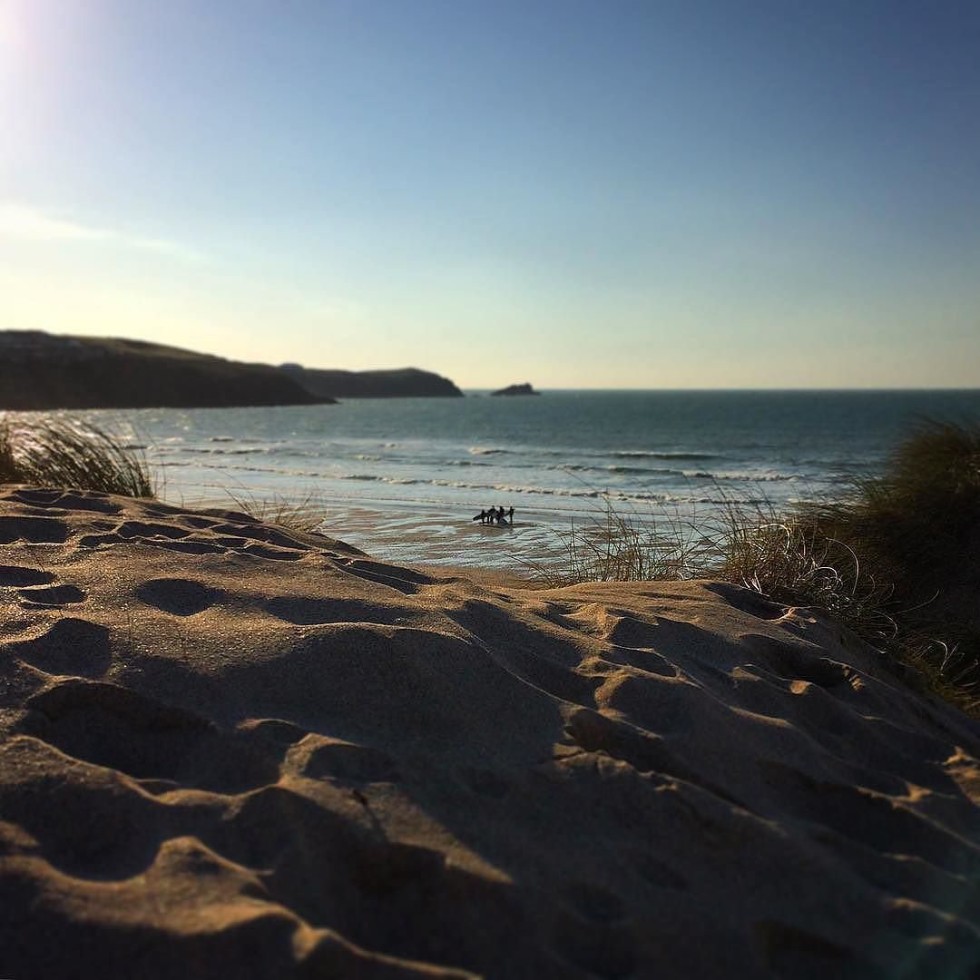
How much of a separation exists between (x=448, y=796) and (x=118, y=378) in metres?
80.0

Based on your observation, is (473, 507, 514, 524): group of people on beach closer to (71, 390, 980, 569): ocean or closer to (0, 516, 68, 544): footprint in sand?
(71, 390, 980, 569): ocean

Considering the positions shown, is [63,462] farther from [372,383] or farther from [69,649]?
[372,383]

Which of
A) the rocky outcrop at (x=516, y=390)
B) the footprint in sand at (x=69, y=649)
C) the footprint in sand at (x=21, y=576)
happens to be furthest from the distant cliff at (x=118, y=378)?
the rocky outcrop at (x=516, y=390)

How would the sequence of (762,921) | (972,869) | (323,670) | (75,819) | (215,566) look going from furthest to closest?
(215,566) < (323,670) < (972,869) < (75,819) < (762,921)

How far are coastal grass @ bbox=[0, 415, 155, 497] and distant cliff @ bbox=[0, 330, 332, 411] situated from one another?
5937 cm

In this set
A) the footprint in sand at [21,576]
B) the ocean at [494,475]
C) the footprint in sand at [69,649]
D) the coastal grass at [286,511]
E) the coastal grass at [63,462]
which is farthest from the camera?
the ocean at [494,475]

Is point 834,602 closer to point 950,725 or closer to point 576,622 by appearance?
point 950,725

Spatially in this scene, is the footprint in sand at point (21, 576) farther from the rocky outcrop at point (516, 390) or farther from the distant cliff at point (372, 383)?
the rocky outcrop at point (516, 390)

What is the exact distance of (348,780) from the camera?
2.02 metres

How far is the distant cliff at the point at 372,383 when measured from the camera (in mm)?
133875

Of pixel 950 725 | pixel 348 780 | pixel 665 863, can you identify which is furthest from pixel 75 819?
pixel 950 725

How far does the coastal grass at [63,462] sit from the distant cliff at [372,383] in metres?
120

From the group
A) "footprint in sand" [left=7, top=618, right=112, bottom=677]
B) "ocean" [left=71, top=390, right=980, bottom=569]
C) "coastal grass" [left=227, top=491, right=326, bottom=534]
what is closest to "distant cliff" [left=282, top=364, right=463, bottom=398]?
"ocean" [left=71, top=390, right=980, bottom=569]

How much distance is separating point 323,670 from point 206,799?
0.63 meters
